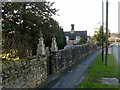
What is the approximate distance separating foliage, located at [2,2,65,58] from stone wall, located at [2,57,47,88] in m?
5.63

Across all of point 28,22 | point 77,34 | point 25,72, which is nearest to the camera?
point 25,72

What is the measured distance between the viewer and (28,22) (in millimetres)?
20234

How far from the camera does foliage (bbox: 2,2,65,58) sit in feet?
60.5

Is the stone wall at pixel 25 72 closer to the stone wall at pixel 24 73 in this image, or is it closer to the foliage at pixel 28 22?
the stone wall at pixel 24 73

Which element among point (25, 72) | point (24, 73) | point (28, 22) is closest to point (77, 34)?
point (28, 22)

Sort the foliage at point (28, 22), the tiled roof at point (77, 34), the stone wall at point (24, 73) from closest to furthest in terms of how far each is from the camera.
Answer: the stone wall at point (24, 73) < the foliage at point (28, 22) < the tiled roof at point (77, 34)

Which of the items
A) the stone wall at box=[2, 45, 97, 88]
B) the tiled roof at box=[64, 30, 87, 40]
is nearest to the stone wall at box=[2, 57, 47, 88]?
the stone wall at box=[2, 45, 97, 88]

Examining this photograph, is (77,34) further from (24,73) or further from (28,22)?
(24,73)

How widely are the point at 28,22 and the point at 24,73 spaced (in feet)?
37.1

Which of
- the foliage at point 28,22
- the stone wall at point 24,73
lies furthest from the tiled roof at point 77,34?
the stone wall at point 24,73

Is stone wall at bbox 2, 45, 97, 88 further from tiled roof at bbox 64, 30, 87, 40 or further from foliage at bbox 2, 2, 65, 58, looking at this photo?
tiled roof at bbox 64, 30, 87, 40

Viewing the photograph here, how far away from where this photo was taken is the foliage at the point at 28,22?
60.5 feet

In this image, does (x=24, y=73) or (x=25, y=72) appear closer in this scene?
(x=24, y=73)

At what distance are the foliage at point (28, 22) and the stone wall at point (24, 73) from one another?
5629mm
